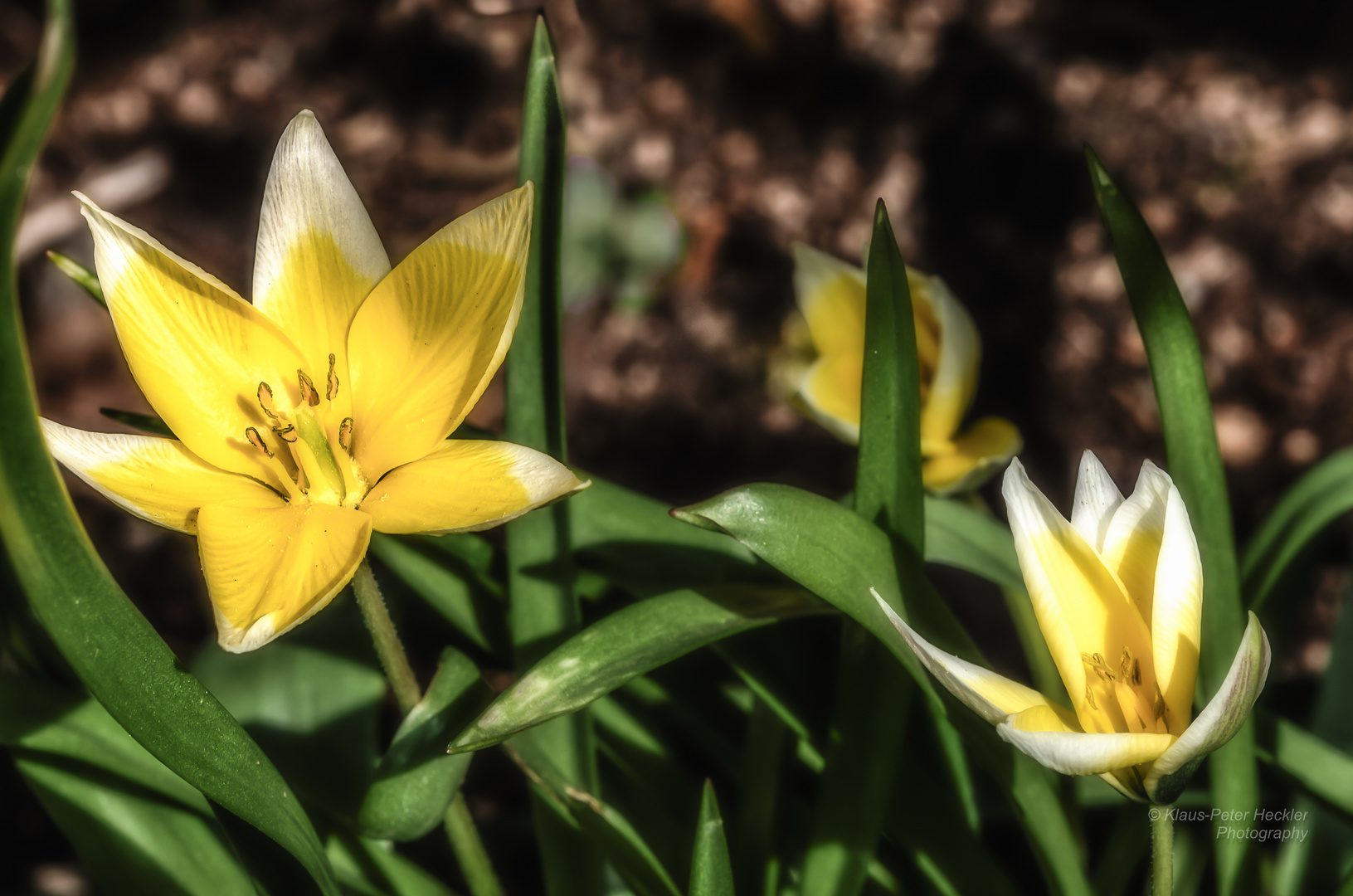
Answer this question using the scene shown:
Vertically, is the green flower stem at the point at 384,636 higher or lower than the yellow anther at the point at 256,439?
lower

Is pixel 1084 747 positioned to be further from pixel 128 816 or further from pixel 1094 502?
pixel 128 816

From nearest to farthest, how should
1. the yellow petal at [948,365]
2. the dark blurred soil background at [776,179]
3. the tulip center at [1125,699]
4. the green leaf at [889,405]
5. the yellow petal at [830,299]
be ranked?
the tulip center at [1125,699]
the green leaf at [889,405]
the yellow petal at [948,365]
the yellow petal at [830,299]
the dark blurred soil background at [776,179]

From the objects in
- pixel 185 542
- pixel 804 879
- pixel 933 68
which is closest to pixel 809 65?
pixel 933 68

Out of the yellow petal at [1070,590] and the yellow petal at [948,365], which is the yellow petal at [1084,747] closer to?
the yellow petal at [1070,590]

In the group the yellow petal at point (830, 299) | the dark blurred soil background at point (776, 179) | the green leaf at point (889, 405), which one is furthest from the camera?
the dark blurred soil background at point (776, 179)

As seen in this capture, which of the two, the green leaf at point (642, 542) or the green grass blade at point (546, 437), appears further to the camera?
the green leaf at point (642, 542)

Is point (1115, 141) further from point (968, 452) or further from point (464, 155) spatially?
point (464, 155)

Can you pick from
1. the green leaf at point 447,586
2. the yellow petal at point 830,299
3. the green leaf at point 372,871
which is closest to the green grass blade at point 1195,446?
the yellow petal at point 830,299

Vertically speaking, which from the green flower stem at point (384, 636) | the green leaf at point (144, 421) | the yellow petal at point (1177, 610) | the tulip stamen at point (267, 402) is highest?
the tulip stamen at point (267, 402)
